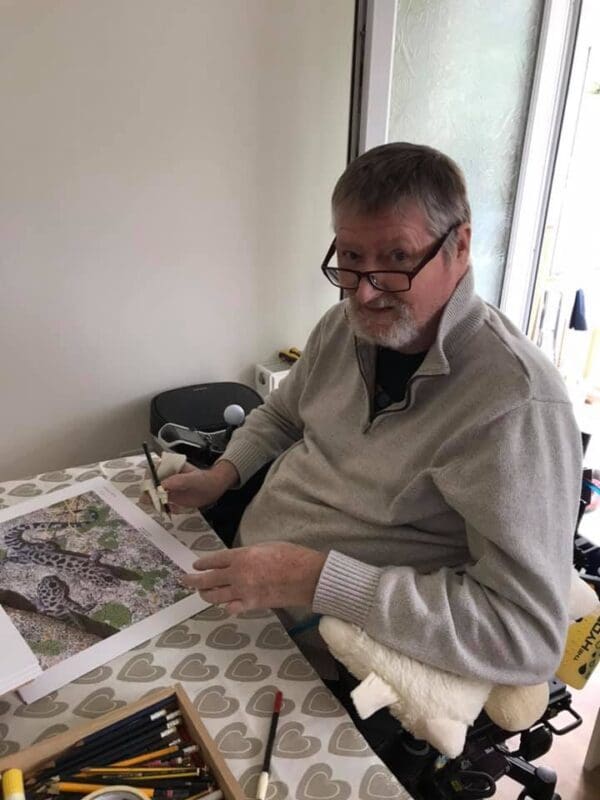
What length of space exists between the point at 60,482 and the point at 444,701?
74cm

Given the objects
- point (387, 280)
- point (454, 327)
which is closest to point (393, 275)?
point (387, 280)

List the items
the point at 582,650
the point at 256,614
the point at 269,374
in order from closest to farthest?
the point at 256,614, the point at 582,650, the point at 269,374

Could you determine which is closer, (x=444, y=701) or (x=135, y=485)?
(x=444, y=701)

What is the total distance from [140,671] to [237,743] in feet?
0.50

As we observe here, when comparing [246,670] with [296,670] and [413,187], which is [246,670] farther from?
[413,187]

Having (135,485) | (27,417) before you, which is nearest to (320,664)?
(135,485)

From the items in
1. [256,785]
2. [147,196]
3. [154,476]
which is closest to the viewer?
[256,785]

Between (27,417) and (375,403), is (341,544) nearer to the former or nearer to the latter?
(375,403)

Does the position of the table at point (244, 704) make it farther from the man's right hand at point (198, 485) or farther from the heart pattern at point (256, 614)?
the man's right hand at point (198, 485)

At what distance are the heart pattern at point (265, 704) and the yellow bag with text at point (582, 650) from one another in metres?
0.49

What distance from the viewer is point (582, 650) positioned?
937mm

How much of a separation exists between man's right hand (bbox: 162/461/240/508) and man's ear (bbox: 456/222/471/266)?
0.56 meters

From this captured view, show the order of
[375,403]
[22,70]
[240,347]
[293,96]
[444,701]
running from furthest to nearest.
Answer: [240,347], [293,96], [22,70], [375,403], [444,701]

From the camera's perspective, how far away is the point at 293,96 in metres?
1.82
